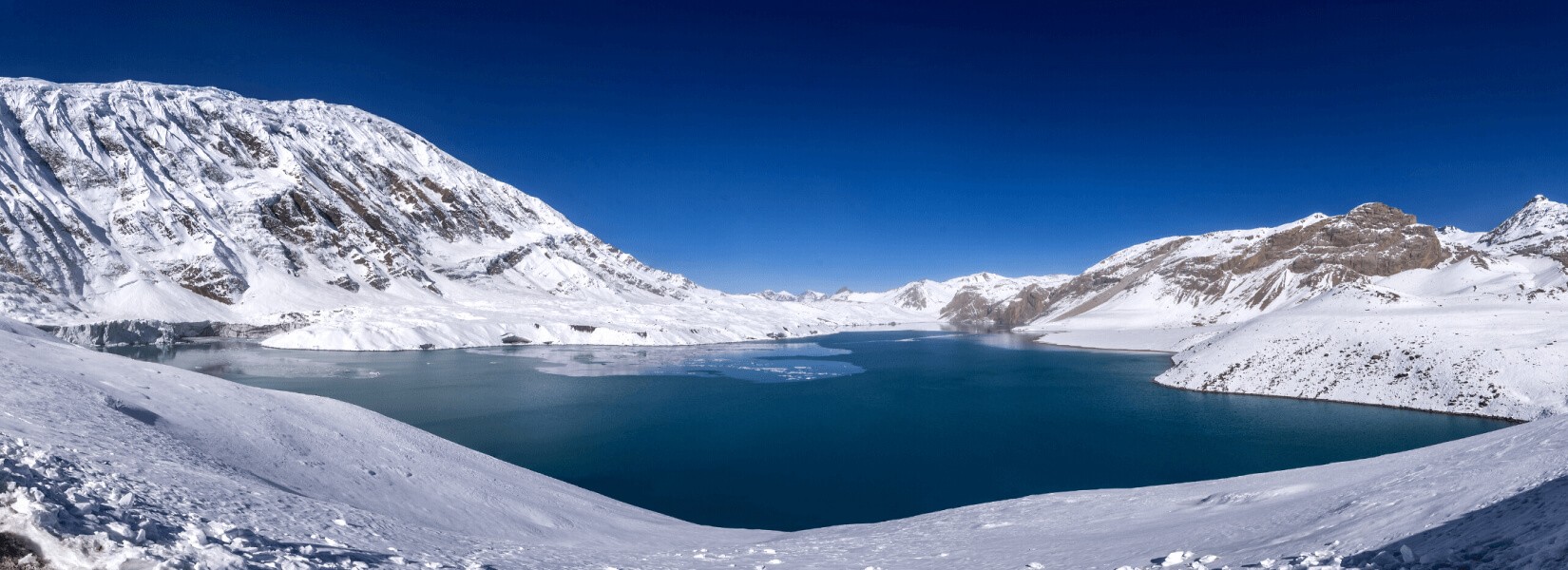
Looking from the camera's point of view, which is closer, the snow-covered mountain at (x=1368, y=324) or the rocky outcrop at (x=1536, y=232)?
the snow-covered mountain at (x=1368, y=324)

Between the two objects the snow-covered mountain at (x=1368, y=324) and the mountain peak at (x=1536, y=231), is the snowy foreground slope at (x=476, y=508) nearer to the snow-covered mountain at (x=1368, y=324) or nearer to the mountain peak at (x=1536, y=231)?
the snow-covered mountain at (x=1368, y=324)

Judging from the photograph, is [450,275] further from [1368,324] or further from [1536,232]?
[1536,232]

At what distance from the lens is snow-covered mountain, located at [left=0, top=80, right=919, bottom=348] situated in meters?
73.4

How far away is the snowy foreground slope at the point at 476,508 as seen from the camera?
557 centimetres

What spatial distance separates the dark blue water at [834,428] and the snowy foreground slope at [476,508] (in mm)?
5042

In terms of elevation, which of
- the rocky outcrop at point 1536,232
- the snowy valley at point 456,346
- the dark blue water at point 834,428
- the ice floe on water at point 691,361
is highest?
Result: the rocky outcrop at point 1536,232

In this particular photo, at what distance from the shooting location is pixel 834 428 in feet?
100

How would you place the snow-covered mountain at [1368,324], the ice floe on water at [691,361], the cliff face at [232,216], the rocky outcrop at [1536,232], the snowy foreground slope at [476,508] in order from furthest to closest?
the rocky outcrop at [1536,232], the cliff face at [232,216], the ice floe on water at [691,361], the snow-covered mountain at [1368,324], the snowy foreground slope at [476,508]

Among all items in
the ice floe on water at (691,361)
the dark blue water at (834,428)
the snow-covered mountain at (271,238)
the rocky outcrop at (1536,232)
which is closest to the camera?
the dark blue water at (834,428)

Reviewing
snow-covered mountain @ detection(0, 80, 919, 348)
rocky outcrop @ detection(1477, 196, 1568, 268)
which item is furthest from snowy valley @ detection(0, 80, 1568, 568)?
rocky outcrop @ detection(1477, 196, 1568, 268)

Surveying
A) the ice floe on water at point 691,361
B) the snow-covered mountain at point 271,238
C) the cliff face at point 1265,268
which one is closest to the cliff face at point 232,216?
the snow-covered mountain at point 271,238

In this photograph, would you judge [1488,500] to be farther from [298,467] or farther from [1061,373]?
[1061,373]

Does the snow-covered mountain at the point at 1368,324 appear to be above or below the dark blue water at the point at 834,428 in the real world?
above

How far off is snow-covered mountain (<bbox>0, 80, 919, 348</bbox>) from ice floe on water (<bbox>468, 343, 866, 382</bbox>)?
728cm
